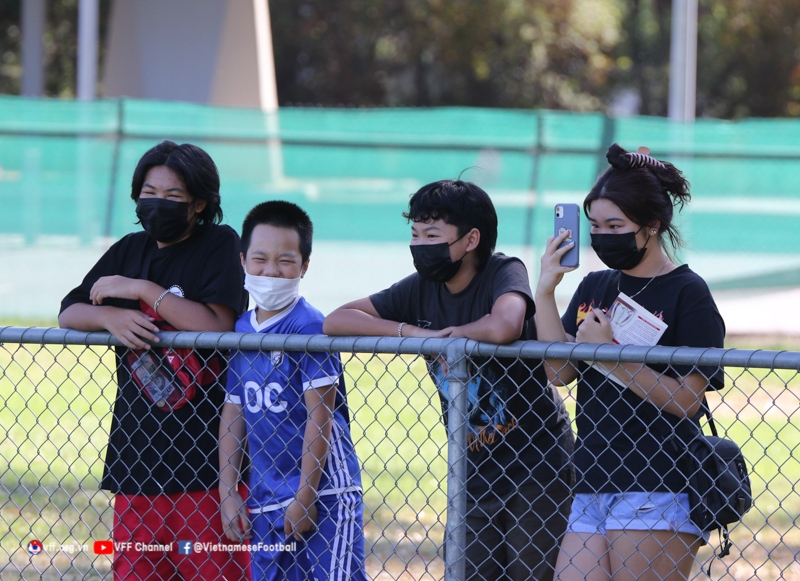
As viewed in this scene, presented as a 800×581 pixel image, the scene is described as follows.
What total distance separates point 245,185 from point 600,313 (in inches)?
317

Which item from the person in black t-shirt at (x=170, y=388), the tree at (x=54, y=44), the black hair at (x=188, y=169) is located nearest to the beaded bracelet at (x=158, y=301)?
the person in black t-shirt at (x=170, y=388)

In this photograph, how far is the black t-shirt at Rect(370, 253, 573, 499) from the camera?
117 inches

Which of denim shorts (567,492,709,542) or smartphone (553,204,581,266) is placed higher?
smartphone (553,204,581,266)

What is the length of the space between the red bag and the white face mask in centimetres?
26

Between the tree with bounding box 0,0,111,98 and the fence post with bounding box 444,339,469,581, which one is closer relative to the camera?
the fence post with bounding box 444,339,469,581

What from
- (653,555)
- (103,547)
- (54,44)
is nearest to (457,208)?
(653,555)

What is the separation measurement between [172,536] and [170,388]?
1.55 feet

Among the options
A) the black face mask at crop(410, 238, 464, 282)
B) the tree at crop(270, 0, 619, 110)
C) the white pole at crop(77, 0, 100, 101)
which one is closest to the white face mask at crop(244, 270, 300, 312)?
the black face mask at crop(410, 238, 464, 282)

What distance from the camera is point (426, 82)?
35562 millimetres

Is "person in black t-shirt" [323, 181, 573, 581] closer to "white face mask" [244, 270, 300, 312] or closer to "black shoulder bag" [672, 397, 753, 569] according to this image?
"white face mask" [244, 270, 300, 312]

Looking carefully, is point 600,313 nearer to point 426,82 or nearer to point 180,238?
point 180,238

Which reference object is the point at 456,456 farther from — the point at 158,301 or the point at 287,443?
the point at 158,301

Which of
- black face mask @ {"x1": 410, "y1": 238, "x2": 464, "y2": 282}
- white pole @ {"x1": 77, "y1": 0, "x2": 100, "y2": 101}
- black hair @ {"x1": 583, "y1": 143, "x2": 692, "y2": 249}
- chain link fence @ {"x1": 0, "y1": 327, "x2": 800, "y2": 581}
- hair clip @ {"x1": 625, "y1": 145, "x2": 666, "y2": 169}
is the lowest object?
chain link fence @ {"x1": 0, "y1": 327, "x2": 800, "y2": 581}

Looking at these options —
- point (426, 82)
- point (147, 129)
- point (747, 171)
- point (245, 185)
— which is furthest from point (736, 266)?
point (426, 82)
